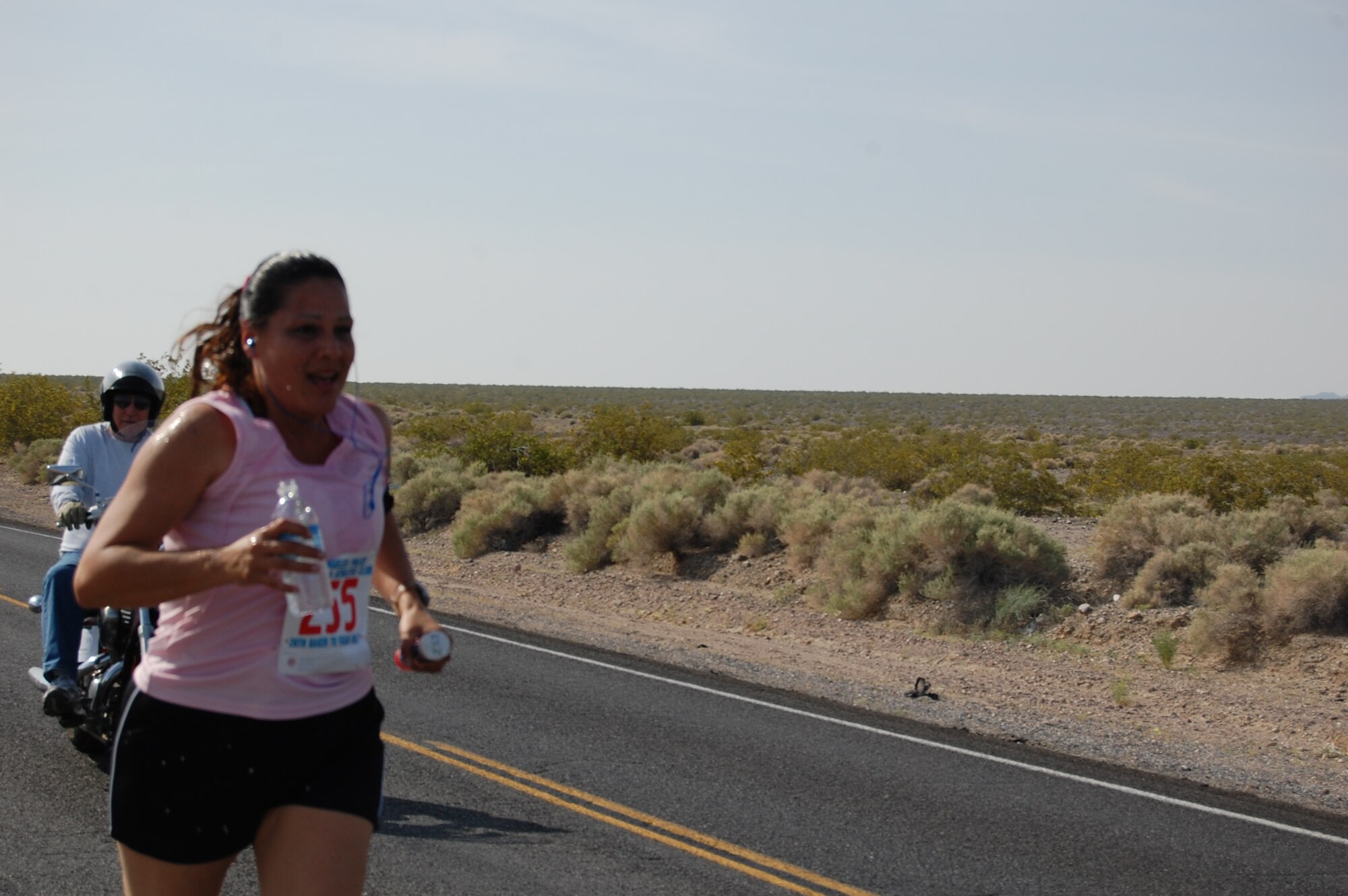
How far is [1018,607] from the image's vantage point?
14695 millimetres

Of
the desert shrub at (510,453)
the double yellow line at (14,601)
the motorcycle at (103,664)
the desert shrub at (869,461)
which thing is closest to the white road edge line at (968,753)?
the double yellow line at (14,601)

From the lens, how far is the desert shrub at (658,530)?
18641 millimetres

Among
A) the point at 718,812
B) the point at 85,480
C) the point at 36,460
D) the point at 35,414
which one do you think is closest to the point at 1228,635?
the point at 718,812

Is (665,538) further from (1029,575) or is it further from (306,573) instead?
(306,573)

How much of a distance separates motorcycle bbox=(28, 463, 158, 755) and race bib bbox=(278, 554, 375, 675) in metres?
3.74

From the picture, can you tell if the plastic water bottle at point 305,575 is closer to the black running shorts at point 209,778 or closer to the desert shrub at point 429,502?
the black running shorts at point 209,778

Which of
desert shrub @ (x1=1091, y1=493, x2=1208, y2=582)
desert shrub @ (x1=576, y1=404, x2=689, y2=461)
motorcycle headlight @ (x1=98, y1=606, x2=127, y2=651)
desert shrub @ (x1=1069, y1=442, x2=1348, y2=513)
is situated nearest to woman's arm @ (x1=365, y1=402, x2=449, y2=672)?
motorcycle headlight @ (x1=98, y1=606, x2=127, y2=651)

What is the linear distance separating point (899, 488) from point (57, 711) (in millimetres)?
26184

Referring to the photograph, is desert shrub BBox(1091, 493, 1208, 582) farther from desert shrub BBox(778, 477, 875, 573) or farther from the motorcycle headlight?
the motorcycle headlight

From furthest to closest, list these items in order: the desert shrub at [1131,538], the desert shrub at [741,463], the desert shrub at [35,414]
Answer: the desert shrub at [35,414] → the desert shrub at [741,463] → the desert shrub at [1131,538]

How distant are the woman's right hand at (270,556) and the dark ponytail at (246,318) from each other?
0.41m

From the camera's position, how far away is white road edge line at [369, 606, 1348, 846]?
727cm

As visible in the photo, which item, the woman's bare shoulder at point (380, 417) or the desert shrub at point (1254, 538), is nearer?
the woman's bare shoulder at point (380, 417)

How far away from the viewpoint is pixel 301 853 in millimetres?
2682
